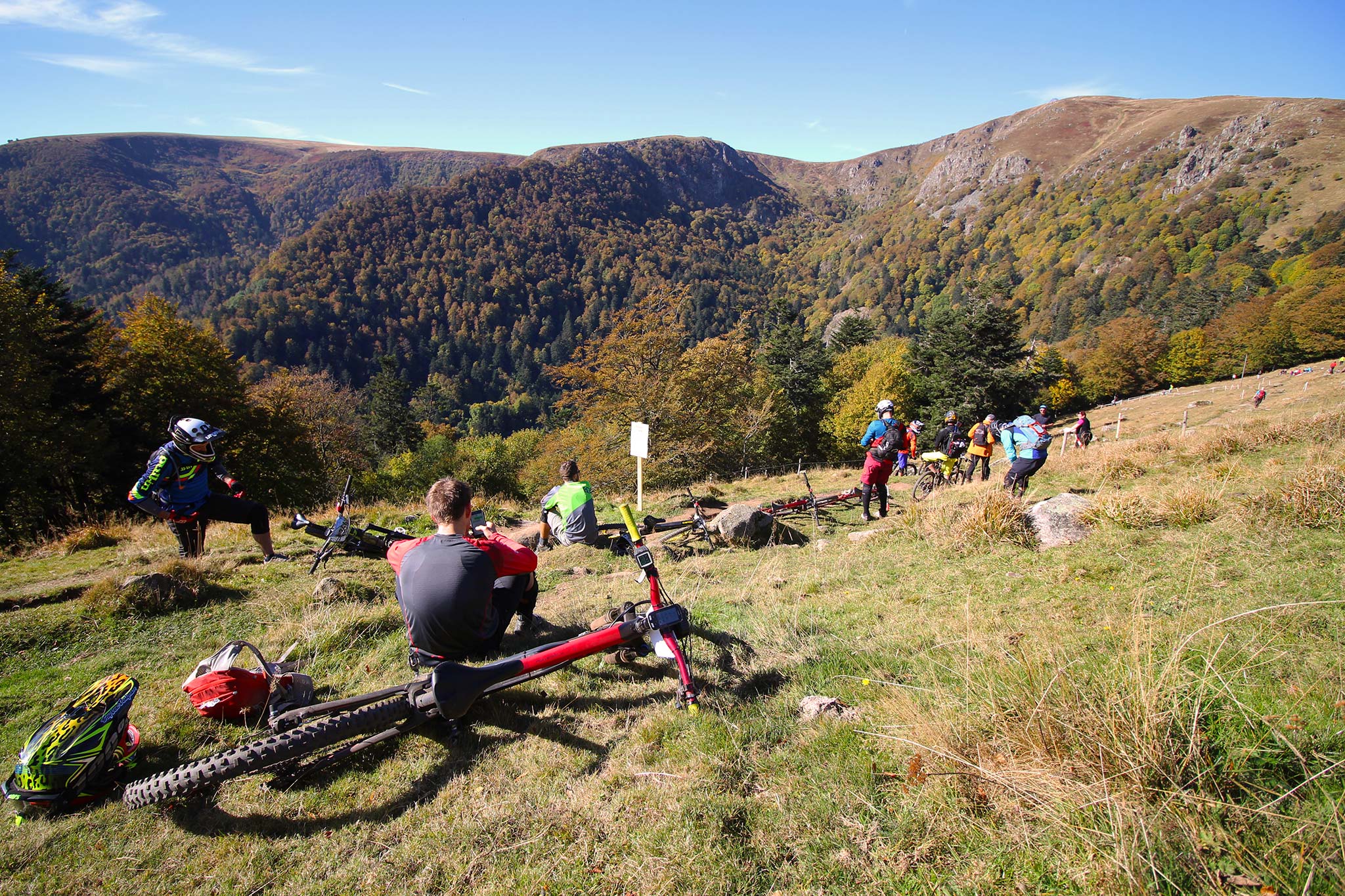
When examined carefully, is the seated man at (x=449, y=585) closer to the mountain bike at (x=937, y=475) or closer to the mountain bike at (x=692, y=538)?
the mountain bike at (x=692, y=538)

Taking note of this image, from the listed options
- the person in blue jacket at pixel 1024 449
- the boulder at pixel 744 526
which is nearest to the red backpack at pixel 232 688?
the boulder at pixel 744 526

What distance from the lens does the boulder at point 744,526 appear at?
8.65 meters

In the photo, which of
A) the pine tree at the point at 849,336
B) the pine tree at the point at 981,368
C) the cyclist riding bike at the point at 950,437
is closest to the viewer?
the cyclist riding bike at the point at 950,437

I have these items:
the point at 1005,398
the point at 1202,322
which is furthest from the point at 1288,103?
the point at 1005,398

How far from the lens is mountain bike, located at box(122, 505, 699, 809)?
2793 mm

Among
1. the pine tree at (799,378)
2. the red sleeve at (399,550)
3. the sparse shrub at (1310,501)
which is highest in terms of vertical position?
the sparse shrub at (1310,501)

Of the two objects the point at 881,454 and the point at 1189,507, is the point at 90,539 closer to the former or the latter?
the point at 881,454

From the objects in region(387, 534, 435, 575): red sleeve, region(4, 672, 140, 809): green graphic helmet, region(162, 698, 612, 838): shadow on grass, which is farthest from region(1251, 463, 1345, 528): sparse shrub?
region(4, 672, 140, 809): green graphic helmet

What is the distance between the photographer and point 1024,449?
9703 millimetres

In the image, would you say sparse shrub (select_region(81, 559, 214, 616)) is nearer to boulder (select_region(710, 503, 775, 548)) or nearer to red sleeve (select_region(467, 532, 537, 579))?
red sleeve (select_region(467, 532, 537, 579))

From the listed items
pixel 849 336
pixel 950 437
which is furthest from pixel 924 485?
pixel 849 336

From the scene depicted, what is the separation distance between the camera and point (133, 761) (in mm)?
3107

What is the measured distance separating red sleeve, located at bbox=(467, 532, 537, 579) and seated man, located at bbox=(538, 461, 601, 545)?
228 centimetres

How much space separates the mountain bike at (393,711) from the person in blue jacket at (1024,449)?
840cm
